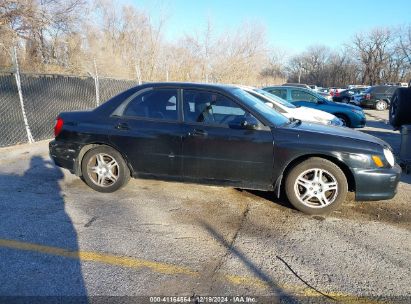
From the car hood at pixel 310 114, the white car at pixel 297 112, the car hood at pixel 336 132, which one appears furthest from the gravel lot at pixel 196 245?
the car hood at pixel 310 114

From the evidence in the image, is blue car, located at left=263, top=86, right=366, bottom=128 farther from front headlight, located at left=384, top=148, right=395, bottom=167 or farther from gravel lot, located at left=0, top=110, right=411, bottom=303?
front headlight, located at left=384, top=148, right=395, bottom=167

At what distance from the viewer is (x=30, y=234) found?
3.44m

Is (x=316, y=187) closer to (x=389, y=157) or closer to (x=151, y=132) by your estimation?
(x=389, y=157)

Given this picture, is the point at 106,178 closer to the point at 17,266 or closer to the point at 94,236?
the point at 94,236

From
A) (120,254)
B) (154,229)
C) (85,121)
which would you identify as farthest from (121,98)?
(120,254)

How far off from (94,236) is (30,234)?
0.70 m

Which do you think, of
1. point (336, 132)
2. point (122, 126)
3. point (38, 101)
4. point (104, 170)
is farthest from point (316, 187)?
point (38, 101)

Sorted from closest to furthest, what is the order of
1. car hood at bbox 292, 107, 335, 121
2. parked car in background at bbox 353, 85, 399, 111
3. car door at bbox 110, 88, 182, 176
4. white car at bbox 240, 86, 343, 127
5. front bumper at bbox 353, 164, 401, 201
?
front bumper at bbox 353, 164, 401, 201 < car door at bbox 110, 88, 182, 176 < white car at bbox 240, 86, 343, 127 < car hood at bbox 292, 107, 335, 121 < parked car in background at bbox 353, 85, 399, 111

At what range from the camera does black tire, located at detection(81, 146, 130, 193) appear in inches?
182

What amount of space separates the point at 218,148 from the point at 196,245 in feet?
4.48

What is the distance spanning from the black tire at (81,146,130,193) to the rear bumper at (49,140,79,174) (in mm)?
146

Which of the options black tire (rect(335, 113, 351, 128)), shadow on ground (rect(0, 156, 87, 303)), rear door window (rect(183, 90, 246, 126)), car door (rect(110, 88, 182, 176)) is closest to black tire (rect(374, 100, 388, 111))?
black tire (rect(335, 113, 351, 128))

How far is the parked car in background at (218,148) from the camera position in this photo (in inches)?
154

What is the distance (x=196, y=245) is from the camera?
3283mm
